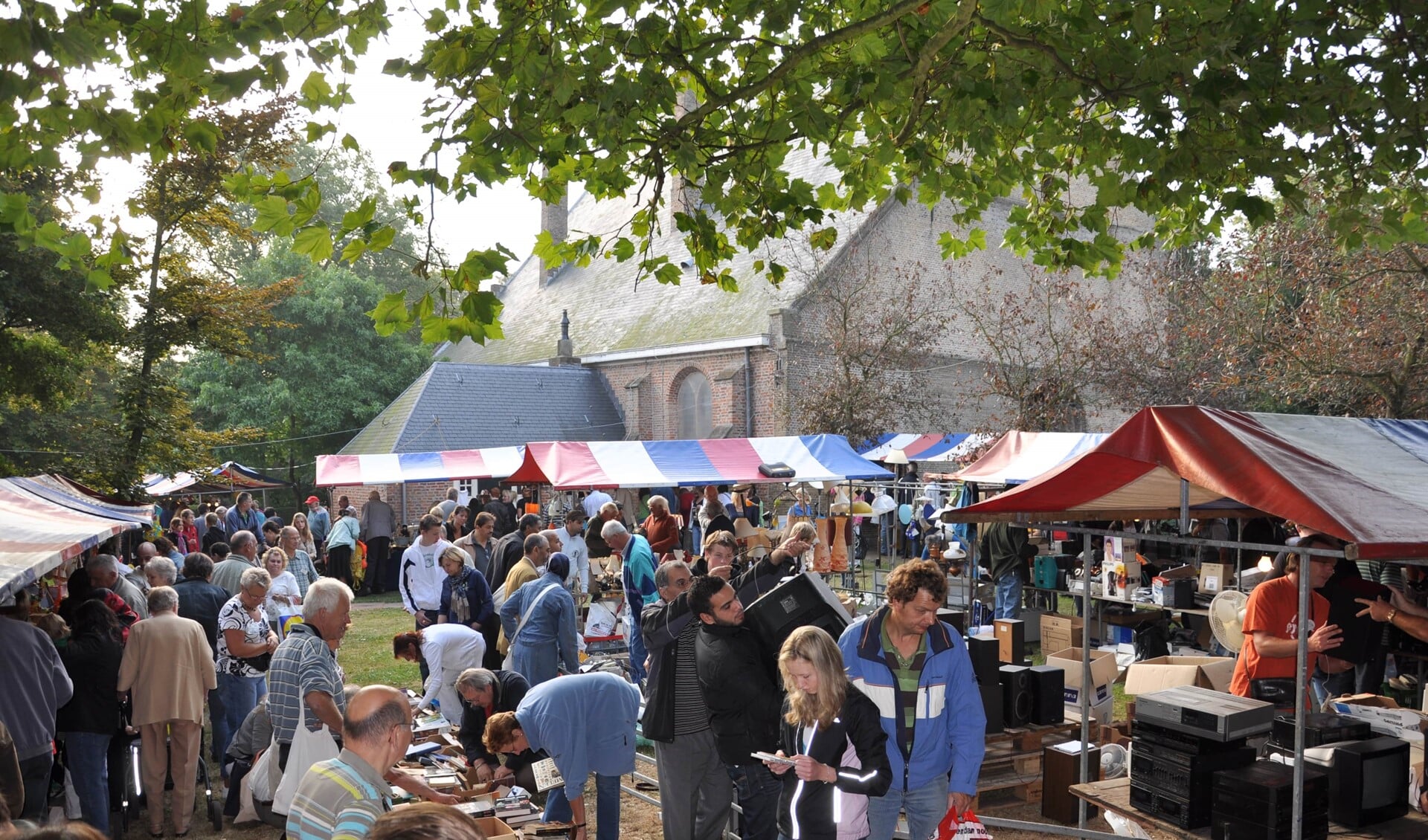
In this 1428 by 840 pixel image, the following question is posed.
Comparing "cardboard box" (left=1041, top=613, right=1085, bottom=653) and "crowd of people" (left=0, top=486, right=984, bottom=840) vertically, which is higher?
"crowd of people" (left=0, top=486, right=984, bottom=840)

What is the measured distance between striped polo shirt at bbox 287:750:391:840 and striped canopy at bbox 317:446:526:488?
16645 millimetres

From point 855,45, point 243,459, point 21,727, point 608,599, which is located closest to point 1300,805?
point 855,45

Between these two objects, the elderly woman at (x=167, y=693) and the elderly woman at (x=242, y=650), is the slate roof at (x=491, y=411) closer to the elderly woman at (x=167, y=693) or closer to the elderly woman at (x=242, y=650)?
the elderly woman at (x=242, y=650)

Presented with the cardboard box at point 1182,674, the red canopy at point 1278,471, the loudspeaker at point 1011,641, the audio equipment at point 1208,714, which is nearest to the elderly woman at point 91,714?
the red canopy at point 1278,471

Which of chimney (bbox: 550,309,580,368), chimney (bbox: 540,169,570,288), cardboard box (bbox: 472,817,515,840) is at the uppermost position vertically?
chimney (bbox: 540,169,570,288)

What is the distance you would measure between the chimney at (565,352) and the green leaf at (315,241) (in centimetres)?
2924

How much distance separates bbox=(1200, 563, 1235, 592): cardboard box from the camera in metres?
11.3

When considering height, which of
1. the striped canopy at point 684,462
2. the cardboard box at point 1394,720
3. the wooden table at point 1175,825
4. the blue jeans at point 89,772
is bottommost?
the blue jeans at point 89,772

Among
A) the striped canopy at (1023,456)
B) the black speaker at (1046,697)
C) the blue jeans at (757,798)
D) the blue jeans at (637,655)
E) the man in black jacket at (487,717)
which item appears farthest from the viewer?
the striped canopy at (1023,456)

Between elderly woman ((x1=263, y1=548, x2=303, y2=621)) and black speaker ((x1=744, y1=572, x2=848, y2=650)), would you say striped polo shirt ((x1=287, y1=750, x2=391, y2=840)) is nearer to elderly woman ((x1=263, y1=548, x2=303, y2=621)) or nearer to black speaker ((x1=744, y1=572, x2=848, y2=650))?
black speaker ((x1=744, y1=572, x2=848, y2=650))

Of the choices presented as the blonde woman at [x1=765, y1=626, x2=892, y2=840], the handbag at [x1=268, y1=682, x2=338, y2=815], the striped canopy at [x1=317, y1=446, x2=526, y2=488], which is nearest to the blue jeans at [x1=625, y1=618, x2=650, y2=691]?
the handbag at [x1=268, y1=682, x2=338, y2=815]

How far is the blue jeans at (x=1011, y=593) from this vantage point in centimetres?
1233

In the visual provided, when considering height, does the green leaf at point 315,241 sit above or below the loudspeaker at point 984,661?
above

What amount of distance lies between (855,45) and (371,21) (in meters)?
2.76
